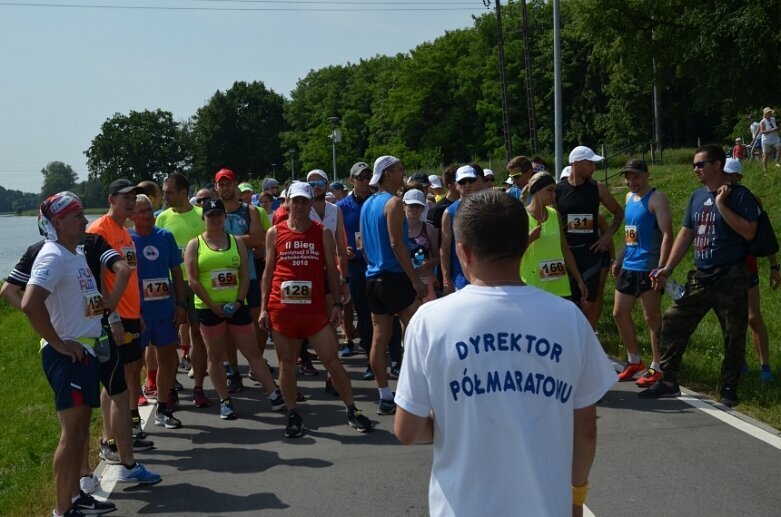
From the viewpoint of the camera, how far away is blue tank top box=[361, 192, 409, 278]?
25.6ft

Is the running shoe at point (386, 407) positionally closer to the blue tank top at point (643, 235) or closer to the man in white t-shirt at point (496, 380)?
the blue tank top at point (643, 235)

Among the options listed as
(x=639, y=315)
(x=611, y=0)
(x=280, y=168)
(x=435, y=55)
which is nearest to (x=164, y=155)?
(x=280, y=168)

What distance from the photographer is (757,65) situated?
31844mm

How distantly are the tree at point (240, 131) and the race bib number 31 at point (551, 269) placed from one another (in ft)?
313

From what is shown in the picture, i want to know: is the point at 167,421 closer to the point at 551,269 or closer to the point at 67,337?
the point at 67,337

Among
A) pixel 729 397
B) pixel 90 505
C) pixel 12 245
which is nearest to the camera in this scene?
pixel 90 505

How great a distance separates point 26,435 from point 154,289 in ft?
6.33

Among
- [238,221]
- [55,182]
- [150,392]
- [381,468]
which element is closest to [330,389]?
[150,392]

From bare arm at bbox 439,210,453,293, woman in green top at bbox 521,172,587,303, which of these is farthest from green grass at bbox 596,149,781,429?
bare arm at bbox 439,210,453,293

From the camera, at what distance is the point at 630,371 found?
8695mm

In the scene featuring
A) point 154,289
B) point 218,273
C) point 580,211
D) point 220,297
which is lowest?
point 220,297

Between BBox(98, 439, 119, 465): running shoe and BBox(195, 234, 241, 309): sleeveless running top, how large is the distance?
1.49m

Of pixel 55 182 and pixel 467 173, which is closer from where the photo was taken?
pixel 467 173

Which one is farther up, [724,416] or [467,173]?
[467,173]
